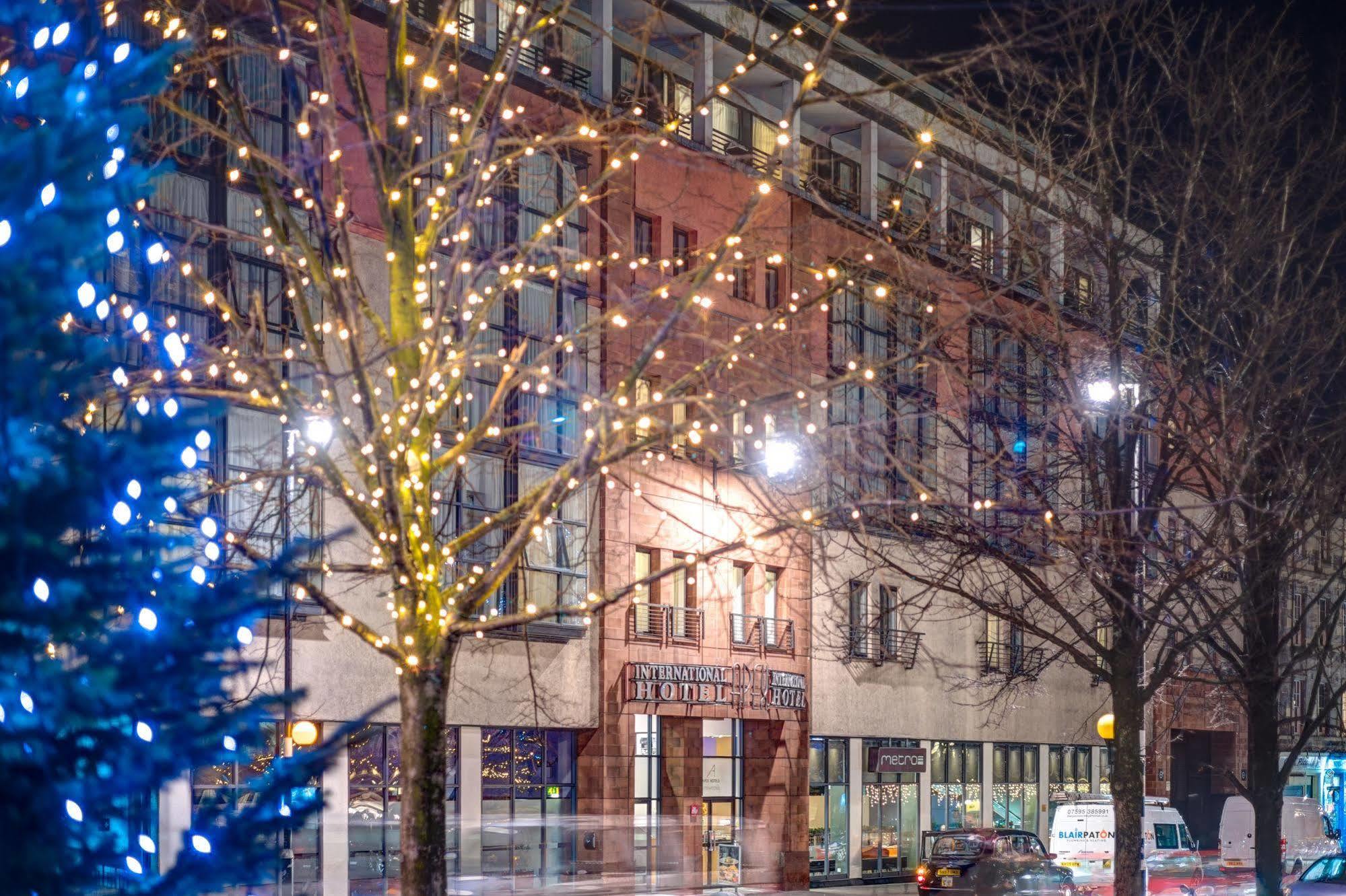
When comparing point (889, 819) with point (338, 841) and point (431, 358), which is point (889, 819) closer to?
point (338, 841)

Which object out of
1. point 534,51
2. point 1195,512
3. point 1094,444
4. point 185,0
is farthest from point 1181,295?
point 1195,512

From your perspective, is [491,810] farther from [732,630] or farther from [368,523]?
[368,523]

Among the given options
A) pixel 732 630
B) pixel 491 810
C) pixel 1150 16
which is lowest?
pixel 491 810

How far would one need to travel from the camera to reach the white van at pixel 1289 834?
35938mm

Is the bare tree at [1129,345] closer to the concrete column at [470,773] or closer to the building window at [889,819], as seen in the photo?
the concrete column at [470,773]

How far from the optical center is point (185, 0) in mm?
22125

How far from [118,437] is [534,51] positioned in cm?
2727

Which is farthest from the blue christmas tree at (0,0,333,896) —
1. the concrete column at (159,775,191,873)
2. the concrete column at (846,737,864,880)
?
the concrete column at (846,737,864,880)

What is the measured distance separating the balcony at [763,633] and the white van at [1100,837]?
24.2 feet

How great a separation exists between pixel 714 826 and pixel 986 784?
11892mm

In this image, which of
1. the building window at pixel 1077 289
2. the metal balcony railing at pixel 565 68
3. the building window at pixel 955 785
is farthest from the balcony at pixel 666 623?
the building window at pixel 1077 289

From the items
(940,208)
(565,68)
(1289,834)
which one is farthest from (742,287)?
(940,208)

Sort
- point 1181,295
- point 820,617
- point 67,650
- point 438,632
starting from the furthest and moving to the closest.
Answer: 1. point 820,617
2. point 1181,295
3. point 438,632
4. point 67,650

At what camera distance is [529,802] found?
1253 inches
